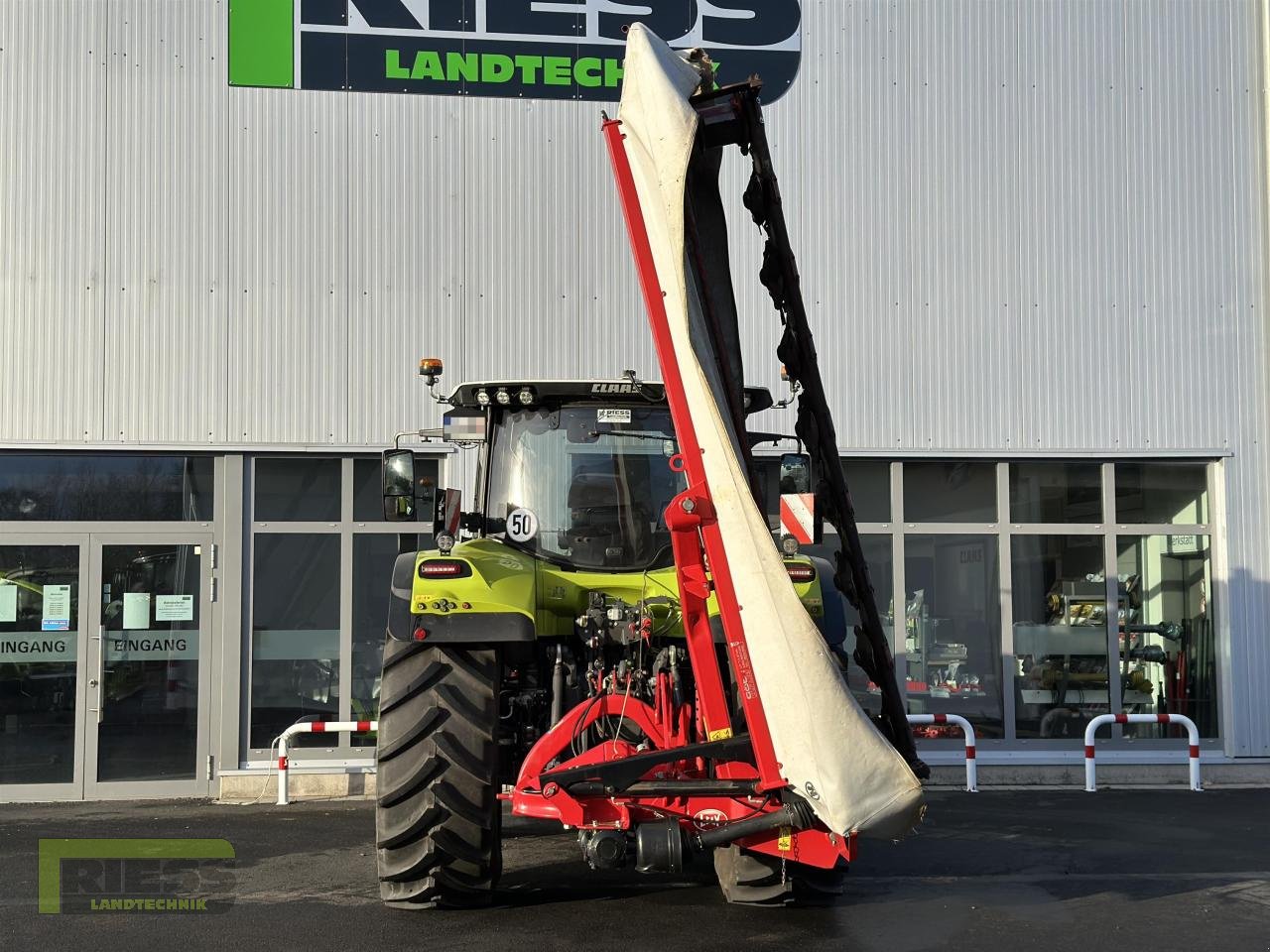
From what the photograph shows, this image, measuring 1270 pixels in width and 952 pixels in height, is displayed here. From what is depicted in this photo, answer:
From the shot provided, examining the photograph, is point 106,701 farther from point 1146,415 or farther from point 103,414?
point 1146,415

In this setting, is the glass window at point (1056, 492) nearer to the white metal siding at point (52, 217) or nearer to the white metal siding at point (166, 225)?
the white metal siding at point (166, 225)

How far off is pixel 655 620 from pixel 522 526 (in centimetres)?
101

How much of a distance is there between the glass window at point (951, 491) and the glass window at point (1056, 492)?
22cm

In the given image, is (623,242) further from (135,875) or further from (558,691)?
(135,875)

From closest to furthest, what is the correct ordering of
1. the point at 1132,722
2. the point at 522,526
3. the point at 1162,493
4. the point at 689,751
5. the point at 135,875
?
the point at 689,751, the point at 522,526, the point at 135,875, the point at 1132,722, the point at 1162,493

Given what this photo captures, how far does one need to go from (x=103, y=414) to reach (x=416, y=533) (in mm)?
2788

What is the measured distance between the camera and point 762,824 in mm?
4848

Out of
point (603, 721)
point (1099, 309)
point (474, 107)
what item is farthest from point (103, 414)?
point (1099, 309)

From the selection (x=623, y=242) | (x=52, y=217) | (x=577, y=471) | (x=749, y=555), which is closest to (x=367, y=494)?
(x=623, y=242)

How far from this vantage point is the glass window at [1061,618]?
11555 mm

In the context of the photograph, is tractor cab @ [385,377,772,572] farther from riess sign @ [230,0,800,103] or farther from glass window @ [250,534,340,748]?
riess sign @ [230,0,800,103]

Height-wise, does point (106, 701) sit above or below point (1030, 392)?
below

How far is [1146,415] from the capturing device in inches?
453

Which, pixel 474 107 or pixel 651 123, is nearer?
pixel 651 123
